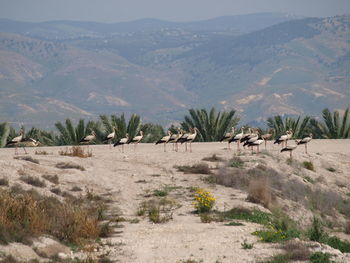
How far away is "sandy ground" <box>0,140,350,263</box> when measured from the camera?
13.0m

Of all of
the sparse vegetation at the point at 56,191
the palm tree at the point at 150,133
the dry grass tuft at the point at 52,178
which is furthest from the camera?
the palm tree at the point at 150,133

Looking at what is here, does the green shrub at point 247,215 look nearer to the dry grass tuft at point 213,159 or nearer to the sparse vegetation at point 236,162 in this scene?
the sparse vegetation at point 236,162

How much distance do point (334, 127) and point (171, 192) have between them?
77.5ft

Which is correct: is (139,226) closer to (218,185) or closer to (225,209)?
(225,209)

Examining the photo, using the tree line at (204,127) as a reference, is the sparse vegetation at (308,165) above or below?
below

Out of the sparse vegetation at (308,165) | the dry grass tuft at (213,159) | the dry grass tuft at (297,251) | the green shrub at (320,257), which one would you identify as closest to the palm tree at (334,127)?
the sparse vegetation at (308,165)

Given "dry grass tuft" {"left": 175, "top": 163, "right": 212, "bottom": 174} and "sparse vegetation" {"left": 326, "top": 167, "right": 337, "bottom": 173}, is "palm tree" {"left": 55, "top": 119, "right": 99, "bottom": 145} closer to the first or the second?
"dry grass tuft" {"left": 175, "top": 163, "right": 212, "bottom": 174}

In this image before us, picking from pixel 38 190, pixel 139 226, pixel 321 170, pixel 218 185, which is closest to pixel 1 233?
pixel 139 226

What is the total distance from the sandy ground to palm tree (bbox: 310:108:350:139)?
781cm

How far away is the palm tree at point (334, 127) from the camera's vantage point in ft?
132

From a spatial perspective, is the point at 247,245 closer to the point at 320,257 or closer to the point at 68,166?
the point at 320,257

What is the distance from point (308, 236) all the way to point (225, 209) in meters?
2.99

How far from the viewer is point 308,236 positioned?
14.8 m

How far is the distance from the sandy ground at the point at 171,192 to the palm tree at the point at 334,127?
7806 millimetres
